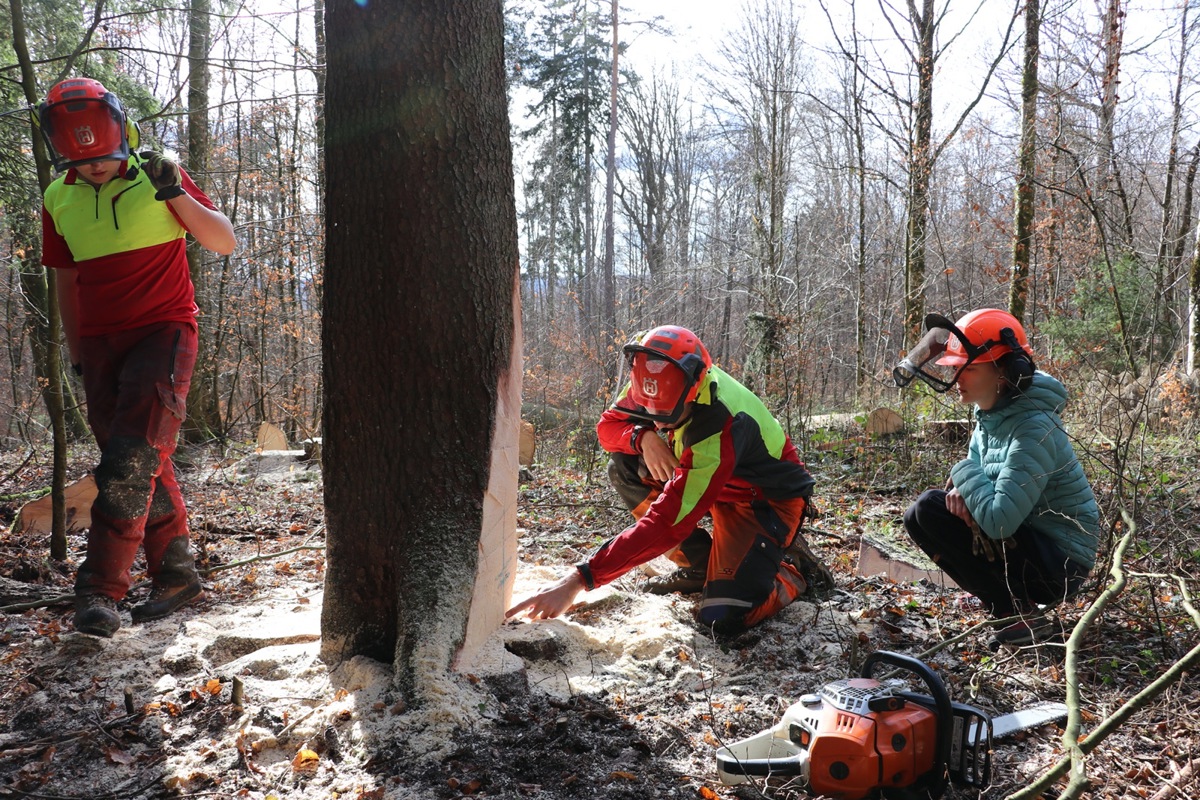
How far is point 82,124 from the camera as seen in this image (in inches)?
113

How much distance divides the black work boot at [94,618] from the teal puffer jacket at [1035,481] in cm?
336

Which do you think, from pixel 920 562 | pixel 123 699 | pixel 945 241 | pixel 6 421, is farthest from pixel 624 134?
pixel 123 699

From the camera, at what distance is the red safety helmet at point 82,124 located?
9.31ft

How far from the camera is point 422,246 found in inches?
97.7

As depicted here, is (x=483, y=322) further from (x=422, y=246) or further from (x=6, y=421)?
(x=6, y=421)

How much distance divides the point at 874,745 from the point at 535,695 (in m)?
1.11

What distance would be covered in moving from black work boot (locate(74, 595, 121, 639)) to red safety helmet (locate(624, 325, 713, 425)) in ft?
7.08

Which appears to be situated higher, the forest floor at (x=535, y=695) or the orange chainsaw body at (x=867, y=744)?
the orange chainsaw body at (x=867, y=744)

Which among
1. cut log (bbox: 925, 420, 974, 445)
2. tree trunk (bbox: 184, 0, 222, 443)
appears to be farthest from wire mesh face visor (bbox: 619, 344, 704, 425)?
tree trunk (bbox: 184, 0, 222, 443)

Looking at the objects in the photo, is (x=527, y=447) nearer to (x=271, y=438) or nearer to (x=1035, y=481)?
(x=271, y=438)

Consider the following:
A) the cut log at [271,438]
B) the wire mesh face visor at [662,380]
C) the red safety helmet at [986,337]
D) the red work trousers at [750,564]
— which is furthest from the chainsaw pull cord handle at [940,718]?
the cut log at [271,438]

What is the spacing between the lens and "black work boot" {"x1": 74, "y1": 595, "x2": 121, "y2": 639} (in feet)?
9.11

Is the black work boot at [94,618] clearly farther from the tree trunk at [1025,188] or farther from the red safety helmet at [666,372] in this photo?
the tree trunk at [1025,188]

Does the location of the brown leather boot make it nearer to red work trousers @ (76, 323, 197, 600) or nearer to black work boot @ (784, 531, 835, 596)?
red work trousers @ (76, 323, 197, 600)
